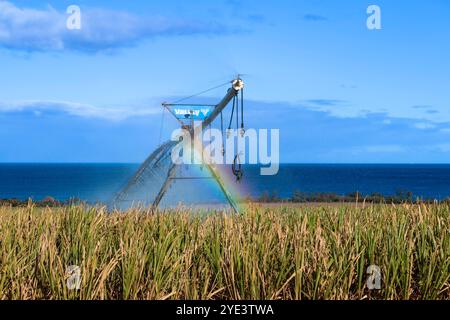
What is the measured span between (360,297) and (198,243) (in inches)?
82.2

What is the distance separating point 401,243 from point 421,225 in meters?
1.01

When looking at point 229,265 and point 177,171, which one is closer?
point 229,265

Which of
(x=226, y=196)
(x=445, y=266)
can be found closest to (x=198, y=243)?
(x=445, y=266)

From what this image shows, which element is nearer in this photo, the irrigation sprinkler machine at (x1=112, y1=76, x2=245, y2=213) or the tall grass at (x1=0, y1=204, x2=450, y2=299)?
the tall grass at (x1=0, y1=204, x2=450, y2=299)

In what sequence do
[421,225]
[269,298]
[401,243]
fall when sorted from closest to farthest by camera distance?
[269,298]
[401,243]
[421,225]

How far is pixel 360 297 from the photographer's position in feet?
21.4

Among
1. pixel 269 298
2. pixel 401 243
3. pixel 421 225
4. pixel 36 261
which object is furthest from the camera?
pixel 421 225

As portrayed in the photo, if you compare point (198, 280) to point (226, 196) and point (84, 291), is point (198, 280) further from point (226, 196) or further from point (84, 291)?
point (226, 196)

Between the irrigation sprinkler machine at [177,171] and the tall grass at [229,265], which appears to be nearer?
the tall grass at [229,265]
